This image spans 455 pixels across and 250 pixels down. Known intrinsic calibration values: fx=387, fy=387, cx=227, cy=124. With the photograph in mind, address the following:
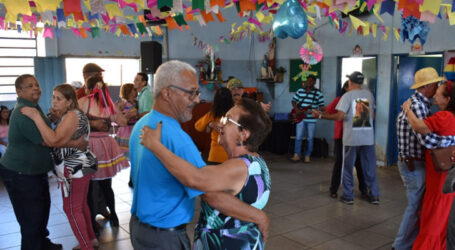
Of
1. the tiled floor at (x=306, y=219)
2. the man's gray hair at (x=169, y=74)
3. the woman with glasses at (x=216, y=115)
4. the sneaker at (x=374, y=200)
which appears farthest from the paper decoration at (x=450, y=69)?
the man's gray hair at (x=169, y=74)

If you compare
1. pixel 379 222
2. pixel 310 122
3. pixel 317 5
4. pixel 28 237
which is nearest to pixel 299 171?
pixel 310 122

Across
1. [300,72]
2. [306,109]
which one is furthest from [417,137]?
[300,72]

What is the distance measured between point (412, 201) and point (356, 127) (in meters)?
1.69

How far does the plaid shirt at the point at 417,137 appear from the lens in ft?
10.6

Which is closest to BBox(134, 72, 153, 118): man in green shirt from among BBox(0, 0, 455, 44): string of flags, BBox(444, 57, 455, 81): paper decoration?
BBox(0, 0, 455, 44): string of flags

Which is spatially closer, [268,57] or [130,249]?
[130,249]

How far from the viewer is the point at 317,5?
17.2 feet

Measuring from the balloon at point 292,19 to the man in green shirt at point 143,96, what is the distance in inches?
77.6

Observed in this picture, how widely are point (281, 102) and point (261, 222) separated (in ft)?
27.4

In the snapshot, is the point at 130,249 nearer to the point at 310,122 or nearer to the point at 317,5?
the point at 317,5

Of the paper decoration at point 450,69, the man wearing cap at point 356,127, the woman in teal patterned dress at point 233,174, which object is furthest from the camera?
the paper decoration at point 450,69

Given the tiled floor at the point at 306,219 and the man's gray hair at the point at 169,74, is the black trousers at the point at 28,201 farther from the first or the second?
the man's gray hair at the point at 169,74

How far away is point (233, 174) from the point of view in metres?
1.73

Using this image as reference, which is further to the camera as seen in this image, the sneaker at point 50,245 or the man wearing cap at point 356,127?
the man wearing cap at point 356,127
